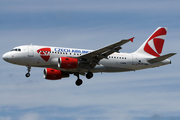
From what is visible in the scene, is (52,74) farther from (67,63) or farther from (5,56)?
(5,56)

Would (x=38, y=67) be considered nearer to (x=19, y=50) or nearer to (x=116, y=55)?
(x=19, y=50)

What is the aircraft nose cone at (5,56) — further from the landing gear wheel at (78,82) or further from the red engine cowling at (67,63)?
the landing gear wheel at (78,82)

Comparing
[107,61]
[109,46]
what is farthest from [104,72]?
[109,46]

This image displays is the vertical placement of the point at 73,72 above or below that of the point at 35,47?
below

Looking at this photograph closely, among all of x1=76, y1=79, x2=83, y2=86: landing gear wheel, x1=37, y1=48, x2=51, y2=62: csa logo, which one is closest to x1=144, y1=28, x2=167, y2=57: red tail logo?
x1=76, y1=79, x2=83, y2=86: landing gear wheel

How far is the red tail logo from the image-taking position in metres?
51.9

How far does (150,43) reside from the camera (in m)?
52.8

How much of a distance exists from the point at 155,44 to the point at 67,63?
15.9 m

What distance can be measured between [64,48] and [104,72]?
21.3 feet

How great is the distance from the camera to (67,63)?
143ft

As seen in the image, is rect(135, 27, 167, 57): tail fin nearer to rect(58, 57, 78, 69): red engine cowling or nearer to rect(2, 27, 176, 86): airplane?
rect(2, 27, 176, 86): airplane

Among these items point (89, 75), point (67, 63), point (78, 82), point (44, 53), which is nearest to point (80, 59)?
point (67, 63)

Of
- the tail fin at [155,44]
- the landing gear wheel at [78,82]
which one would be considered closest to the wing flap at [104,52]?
the landing gear wheel at [78,82]

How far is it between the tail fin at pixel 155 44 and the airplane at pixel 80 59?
15 cm
